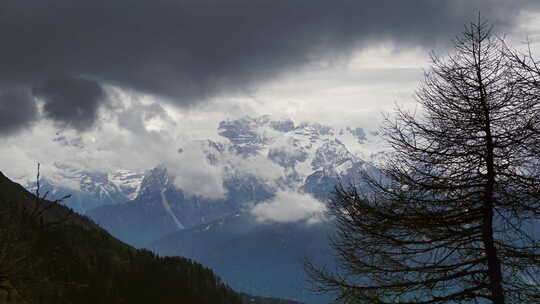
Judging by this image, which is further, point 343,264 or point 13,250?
point 343,264

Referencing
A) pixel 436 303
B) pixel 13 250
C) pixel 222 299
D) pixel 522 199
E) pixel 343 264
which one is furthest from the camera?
pixel 222 299

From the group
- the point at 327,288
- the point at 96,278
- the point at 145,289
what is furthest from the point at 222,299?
the point at 327,288

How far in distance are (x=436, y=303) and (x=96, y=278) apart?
14891 centimetres

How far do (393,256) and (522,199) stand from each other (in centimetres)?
353

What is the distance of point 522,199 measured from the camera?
12.1 m

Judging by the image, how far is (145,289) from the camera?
16612 centimetres

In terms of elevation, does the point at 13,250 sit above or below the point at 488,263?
below

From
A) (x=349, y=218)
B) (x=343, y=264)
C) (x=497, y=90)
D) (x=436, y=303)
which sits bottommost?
(x=436, y=303)

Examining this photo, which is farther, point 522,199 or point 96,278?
point 96,278

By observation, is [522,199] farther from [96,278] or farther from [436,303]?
[96,278]

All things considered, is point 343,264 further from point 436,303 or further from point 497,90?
point 497,90

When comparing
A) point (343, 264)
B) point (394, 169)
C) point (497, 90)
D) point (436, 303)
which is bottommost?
point (436, 303)

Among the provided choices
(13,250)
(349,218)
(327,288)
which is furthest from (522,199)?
(13,250)

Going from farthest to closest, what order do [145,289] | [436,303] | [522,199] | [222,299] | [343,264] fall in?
[222,299] < [145,289] < [343,264] < [436,303] < [522,199]
